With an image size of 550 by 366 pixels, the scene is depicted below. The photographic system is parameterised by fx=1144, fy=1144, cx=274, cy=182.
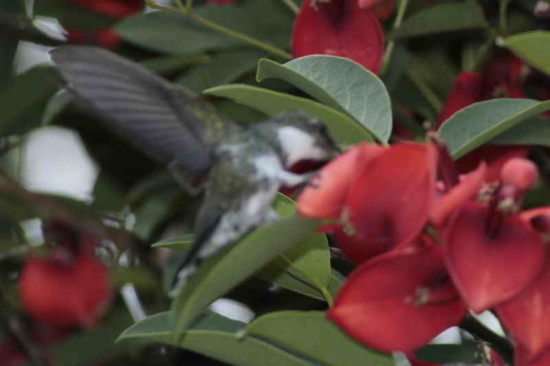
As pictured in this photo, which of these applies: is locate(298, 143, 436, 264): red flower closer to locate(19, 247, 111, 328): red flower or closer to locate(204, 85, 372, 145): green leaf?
locate(204, 85, 372, 145): green leaf

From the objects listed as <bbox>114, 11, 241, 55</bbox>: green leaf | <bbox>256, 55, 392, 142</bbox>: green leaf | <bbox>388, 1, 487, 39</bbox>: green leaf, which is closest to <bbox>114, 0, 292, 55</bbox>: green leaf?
<bbox>114, 11, 241, 55</bbox>: green leaf

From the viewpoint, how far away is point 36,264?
6.26 feet

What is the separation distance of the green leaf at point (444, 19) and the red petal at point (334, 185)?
62 cm

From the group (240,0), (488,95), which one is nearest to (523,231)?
(488,95)

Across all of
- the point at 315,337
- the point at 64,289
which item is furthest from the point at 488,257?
the point at 64,289

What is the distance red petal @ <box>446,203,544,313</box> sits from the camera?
2.48ft

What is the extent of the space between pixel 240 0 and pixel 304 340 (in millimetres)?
899

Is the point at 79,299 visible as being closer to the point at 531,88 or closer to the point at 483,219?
the point at 531,88

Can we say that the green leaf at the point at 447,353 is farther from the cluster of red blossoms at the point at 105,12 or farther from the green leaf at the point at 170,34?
the cluster of red blossoms at the point at 105,12

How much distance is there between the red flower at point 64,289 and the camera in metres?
1.87

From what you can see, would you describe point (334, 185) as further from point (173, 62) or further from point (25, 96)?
point (25, 96)

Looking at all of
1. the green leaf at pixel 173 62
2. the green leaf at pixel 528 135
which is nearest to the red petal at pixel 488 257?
the green leaf at pixel 528 135

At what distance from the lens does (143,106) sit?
94 cm

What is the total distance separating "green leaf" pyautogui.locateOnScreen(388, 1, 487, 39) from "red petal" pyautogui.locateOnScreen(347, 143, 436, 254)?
593 mm
